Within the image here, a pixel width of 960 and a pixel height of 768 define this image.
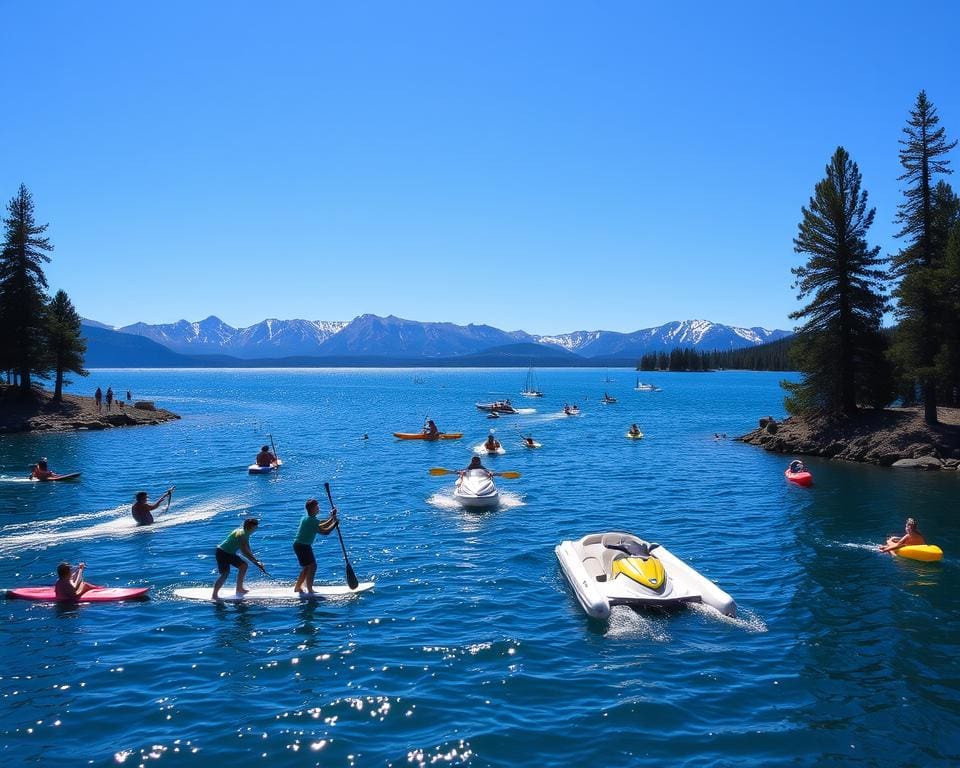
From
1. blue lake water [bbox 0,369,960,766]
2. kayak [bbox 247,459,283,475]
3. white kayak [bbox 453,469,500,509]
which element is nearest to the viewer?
blue lake water [bbox 0,369,960,766]

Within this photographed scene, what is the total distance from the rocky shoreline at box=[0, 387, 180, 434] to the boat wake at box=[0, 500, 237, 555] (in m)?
33.0

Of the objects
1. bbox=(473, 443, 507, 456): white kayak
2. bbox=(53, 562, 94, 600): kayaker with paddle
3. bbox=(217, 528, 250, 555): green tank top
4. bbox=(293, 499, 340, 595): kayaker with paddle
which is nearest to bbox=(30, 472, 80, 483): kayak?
bbox=(53, 562, 94, 600): kayaker with paddle

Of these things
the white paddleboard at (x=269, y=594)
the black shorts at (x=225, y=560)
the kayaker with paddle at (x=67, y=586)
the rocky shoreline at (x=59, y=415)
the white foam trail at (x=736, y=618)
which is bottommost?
the white foam trail at (x=736, y=618)

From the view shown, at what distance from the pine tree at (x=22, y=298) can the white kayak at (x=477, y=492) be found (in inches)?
1836

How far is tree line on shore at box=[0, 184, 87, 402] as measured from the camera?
5505cm

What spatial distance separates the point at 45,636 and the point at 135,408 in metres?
55.9

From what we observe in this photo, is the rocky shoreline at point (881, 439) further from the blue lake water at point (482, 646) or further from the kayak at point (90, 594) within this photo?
the kayak at point (90, 594)

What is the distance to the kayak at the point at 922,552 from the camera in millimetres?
18250

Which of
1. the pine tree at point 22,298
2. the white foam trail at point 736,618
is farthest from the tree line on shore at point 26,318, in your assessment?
the white foam trail at point 736,618

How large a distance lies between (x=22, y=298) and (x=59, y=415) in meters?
10.4

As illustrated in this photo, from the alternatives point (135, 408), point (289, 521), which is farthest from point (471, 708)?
point (135, 408)

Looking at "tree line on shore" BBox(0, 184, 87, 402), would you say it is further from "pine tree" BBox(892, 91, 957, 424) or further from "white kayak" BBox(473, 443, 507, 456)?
Result: "pine tree" BBox(892, 91, 957, 424)

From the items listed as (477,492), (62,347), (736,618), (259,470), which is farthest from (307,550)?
(62,347)

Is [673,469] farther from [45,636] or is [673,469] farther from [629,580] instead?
[45,636]
